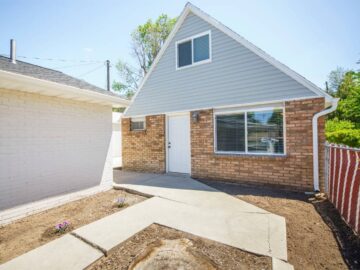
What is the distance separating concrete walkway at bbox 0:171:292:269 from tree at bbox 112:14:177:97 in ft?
59.4

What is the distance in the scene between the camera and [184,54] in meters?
7.90

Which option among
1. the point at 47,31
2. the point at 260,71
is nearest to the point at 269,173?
the point at 260,71

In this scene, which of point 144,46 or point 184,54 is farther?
point 144,46

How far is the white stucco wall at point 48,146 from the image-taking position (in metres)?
3.85

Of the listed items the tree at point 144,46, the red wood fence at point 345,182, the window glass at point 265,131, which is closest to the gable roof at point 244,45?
the window glass at point 265,131

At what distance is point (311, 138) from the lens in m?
5.37

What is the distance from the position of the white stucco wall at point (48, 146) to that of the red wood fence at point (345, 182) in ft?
19.4

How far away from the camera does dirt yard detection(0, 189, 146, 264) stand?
2895 mm

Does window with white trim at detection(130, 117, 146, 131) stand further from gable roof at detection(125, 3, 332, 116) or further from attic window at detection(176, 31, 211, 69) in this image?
attic window at detection(176, 31, 211, 69)

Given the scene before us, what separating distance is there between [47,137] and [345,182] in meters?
6.50

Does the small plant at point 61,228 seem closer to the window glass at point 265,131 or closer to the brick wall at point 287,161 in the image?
the brick wall at point 287,161

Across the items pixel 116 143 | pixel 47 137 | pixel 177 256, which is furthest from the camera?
pixel 116 143

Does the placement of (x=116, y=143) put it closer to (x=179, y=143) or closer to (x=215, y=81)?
(x=179, y=143)

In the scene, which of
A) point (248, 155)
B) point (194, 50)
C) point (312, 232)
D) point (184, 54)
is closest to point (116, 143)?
point (184, 54)
